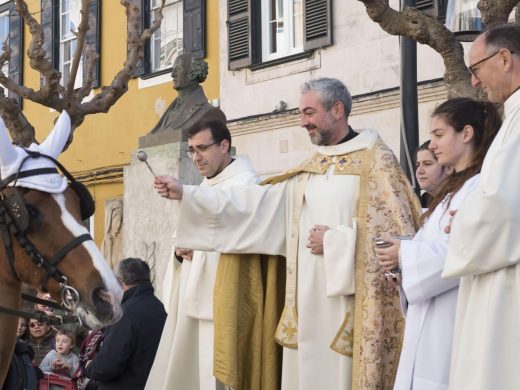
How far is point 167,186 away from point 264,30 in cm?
1274

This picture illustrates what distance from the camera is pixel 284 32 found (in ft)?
58.3

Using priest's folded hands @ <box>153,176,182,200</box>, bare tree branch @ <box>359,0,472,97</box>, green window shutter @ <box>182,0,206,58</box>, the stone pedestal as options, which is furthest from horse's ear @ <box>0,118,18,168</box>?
green window shutter @ <box>182,0,206,58</box>

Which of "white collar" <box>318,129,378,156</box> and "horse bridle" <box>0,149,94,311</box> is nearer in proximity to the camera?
"horse bridle" <box>0,149,94,311</box>

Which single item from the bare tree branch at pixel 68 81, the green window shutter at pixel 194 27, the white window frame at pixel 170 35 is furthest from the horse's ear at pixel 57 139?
the white window frame at pixel 170 35

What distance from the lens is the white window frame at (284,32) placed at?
57.7 ft

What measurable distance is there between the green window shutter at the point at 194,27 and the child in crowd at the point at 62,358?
1075 cm

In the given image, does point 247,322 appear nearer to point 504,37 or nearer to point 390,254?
point 390,254

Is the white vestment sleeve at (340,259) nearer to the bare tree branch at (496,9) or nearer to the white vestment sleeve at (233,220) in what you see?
the white vestment sleeve at (233,220)

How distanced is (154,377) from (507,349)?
3218 mm

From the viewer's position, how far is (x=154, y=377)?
21.9 feet

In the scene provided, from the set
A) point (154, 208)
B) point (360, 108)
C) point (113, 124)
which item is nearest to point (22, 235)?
point (154, 208)

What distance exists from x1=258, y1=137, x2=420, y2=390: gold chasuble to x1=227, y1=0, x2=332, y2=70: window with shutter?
1134 cm

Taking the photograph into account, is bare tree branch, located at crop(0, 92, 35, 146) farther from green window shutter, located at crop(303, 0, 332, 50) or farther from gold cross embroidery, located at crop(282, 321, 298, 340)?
gold cross embroidery, located at crop(282, 321, 298, 340)

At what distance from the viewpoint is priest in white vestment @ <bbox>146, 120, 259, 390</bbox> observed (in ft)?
21.5
